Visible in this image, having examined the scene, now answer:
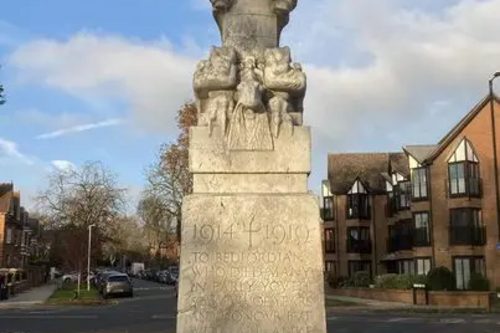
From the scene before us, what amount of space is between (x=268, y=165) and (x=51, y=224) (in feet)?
230

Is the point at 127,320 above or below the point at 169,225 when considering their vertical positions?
below

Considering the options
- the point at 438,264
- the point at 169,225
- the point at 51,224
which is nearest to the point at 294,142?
the point at 438,264

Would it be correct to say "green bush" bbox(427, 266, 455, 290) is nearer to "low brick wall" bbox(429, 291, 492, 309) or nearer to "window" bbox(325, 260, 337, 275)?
"low brick wall" bbox(429, 291, 492, 309)

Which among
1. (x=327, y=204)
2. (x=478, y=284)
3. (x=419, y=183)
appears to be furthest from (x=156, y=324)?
(x=327, y=204)

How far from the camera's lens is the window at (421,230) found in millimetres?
51344

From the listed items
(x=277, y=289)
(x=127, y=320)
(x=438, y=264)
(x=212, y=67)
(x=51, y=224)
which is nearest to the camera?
(x=277, y=289)

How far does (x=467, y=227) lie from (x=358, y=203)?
16315 mm

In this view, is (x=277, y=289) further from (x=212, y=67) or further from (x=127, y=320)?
(x=127, y=320)

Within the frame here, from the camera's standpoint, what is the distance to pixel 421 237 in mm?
51781

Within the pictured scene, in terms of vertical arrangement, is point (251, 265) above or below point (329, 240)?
below

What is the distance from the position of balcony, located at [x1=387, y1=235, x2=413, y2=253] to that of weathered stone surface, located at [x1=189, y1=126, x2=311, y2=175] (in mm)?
51440

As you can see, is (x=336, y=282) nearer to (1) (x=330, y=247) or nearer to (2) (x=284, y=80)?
(1) (x=330, y=247)

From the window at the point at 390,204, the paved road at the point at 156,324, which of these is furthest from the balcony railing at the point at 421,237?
the paved road at the point at 156,324

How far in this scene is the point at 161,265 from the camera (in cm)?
10675
